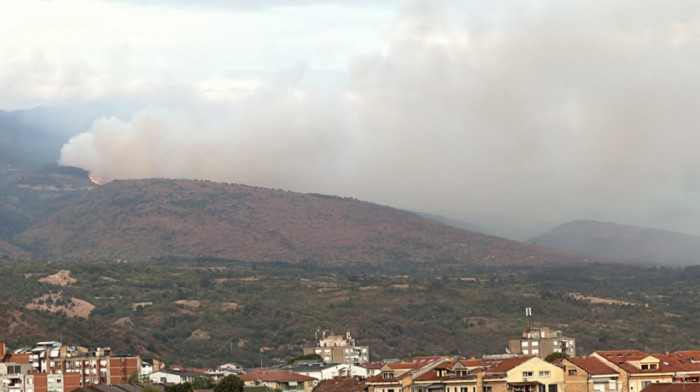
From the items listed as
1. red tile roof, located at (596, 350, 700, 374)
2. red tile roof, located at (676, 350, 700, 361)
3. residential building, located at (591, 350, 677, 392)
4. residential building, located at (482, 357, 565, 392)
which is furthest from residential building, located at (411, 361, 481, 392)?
red tile roof, located at (676, 350, 700, 361)

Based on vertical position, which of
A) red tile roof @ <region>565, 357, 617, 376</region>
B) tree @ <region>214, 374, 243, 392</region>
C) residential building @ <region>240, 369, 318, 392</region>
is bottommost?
residential building @ <region>240, 369, 318, 392</region>

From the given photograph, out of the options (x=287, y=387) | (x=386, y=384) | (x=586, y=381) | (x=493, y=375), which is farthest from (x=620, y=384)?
(x=287, y=387)

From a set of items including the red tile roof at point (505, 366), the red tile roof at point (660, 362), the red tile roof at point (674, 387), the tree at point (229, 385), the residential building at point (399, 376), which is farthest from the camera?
the tree at point (229, 385)

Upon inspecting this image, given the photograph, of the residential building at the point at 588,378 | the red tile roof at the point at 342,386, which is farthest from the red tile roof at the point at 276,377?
the residential building at the point at 588,378

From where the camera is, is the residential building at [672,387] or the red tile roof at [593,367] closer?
the residential building at [672,387]

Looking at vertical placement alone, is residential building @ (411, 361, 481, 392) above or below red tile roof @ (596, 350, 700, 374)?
below

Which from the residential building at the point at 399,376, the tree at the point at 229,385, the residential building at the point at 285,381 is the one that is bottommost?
the residential building at the point at 285,381

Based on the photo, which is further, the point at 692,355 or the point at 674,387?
the point at 692,355

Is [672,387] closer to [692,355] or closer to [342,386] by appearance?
[692,355]

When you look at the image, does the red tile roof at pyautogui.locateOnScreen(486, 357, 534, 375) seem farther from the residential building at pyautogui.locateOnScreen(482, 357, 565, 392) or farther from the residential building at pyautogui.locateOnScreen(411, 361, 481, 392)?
the residential building at pyautogui.locateOnScreen(411, 361, 481, 392)

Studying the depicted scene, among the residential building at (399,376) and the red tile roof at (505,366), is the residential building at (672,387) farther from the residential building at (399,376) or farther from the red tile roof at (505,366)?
the residential building at (399,376)

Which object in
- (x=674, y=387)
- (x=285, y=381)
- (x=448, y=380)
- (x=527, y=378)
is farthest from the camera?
(x=285, y=381)

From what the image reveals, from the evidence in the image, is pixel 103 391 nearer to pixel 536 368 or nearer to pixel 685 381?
pixel 536 368

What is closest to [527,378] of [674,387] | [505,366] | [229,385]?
[505,366]
